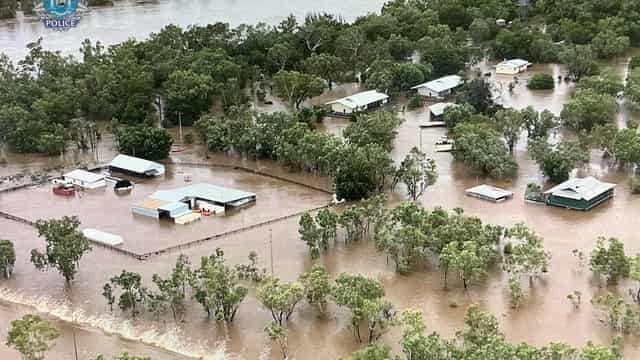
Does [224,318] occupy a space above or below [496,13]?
below

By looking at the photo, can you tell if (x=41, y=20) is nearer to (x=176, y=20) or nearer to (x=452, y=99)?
(x=176, y=20)

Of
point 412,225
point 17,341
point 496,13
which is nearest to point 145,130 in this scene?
point 412,225

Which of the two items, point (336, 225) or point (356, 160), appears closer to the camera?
point (336, 225)

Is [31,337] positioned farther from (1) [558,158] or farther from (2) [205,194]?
(1) [558,158]

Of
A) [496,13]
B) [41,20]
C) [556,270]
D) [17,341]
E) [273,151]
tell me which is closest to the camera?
[17,341]

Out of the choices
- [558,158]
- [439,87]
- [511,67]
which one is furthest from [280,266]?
[511,67]

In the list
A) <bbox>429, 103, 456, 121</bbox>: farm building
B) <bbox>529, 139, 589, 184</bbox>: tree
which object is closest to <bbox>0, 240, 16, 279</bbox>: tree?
<bbox>529, 139, 589, 184</bbox>: tree
